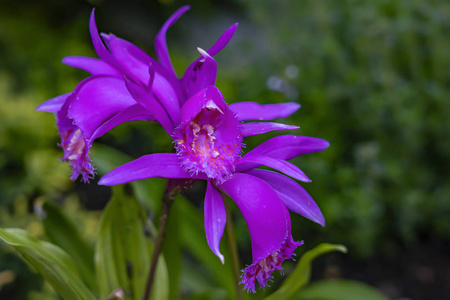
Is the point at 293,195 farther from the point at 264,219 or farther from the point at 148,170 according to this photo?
the point at 148,170

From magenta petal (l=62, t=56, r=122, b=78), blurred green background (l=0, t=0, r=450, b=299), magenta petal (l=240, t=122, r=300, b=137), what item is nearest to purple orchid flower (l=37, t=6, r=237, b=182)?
magenta petal (l=62, t=56, r=122, b=78)

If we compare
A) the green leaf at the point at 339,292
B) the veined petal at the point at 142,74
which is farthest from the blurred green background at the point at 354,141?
the veined petal at the point at 142,74

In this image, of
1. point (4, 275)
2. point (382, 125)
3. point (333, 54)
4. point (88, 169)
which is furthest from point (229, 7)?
point (88, 169)

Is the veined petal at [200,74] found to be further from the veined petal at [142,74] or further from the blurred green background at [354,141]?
the blurred green background at [354,141]

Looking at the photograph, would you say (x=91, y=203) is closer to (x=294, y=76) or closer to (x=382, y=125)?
(x=294, y=76)

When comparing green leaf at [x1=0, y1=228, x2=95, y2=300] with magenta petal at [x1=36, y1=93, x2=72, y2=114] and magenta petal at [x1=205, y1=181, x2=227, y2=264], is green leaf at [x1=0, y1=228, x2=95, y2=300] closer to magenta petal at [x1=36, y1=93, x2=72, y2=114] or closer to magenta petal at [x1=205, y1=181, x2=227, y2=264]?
magenta petal at [x1=36, y1=93, x2=72, y2=114]

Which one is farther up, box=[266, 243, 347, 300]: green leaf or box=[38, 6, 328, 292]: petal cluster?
box=[38, 6, 328, 292]: petal cluster
